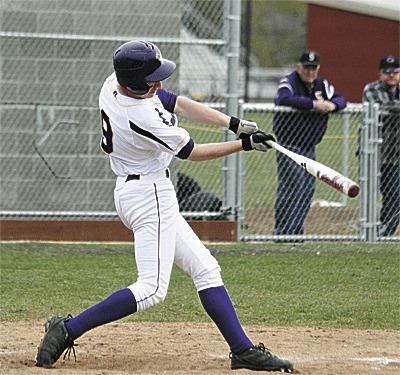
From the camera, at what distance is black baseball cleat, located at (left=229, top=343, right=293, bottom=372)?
5.21 meters

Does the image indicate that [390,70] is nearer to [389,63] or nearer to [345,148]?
[389,63]

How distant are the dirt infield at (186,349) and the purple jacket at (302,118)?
362cm

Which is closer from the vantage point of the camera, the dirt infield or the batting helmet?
the batting helmet

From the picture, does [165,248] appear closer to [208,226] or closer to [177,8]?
[208,226]

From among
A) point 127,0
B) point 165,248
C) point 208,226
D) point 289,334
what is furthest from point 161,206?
point 127,0

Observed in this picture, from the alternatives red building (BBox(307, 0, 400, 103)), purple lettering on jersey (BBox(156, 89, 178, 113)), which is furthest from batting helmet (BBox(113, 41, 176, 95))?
red building (BBox(307, 0, 400, 103))

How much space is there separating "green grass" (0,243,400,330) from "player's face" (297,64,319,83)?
164 centimetres

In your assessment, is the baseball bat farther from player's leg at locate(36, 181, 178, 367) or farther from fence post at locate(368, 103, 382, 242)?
fence post at locate(368, 103, 382, 242)

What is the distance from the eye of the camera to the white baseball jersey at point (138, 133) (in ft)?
16.5

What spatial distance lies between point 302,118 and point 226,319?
4.88 meters

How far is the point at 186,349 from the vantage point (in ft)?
19.0

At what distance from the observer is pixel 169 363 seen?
5.39 meters

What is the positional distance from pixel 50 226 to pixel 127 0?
8.07 feet

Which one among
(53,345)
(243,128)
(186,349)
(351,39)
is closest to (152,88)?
(243,128)
